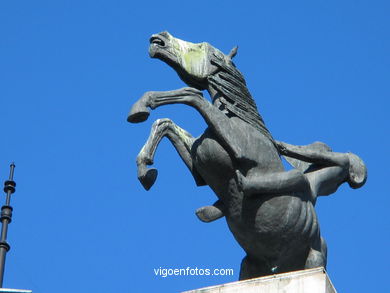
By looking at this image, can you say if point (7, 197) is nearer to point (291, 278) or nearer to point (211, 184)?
point (211, 184)

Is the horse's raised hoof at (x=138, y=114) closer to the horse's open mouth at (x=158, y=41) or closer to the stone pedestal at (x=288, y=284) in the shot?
the horse's open mouth at (x=158, y=41)

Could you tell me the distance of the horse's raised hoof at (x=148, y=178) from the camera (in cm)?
1389

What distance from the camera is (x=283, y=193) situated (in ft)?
45.7

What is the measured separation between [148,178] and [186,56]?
5.43 feet

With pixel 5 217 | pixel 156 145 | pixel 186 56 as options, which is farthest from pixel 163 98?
pixel 5 217

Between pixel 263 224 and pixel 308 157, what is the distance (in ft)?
5.00

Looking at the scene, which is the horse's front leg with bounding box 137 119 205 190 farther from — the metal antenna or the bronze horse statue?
the metal antenna

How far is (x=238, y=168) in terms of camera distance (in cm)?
1388

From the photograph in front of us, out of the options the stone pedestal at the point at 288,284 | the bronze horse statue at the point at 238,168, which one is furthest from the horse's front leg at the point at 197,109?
the stone pedestal at the point at 288,284

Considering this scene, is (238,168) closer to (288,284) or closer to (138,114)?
(138,114)

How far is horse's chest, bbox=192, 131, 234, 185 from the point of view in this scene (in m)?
13.8

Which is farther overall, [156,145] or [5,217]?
[5,217]

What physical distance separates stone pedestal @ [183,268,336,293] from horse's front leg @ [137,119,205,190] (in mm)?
1668

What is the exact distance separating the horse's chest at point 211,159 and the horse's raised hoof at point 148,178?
0.53 metres
